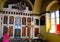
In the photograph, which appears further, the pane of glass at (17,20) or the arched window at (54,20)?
the pane of glass at (17,20)

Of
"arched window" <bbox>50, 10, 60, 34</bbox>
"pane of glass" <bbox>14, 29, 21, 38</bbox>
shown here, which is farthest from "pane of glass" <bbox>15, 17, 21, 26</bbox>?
"arched window" <bbox>50, 10, 60, 34</bbox>

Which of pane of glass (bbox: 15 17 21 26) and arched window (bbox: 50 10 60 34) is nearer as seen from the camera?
arched window (bbox: 50 10 60 34)

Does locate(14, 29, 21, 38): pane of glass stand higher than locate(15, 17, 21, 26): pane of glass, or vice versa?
locate(15, 17, 21, 26): pane of glass

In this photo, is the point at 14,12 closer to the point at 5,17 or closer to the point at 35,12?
the point at 5,17

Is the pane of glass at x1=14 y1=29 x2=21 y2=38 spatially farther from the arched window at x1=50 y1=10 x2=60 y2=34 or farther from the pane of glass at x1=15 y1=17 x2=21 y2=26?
the arched window at x1=50 y1=10 x2=60 y2=34

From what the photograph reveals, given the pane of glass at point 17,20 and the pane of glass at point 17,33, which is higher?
the pane of glass at point 17,20

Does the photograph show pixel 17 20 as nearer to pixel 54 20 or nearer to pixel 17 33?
pixel 17 33

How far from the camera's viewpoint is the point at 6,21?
742 centimetres

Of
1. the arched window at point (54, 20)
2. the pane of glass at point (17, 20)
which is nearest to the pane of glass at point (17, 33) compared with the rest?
the pane of glass at point (17, 20)

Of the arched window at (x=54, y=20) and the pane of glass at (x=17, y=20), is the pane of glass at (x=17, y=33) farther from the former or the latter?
the arched window at (x=54, y=20)

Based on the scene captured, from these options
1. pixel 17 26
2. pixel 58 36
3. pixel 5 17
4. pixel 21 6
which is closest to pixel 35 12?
pixel 21 6

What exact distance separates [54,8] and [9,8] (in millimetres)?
3069

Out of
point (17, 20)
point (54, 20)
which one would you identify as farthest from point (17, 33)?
point (54, 20)

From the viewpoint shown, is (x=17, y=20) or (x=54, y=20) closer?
(x=54, y=20)
